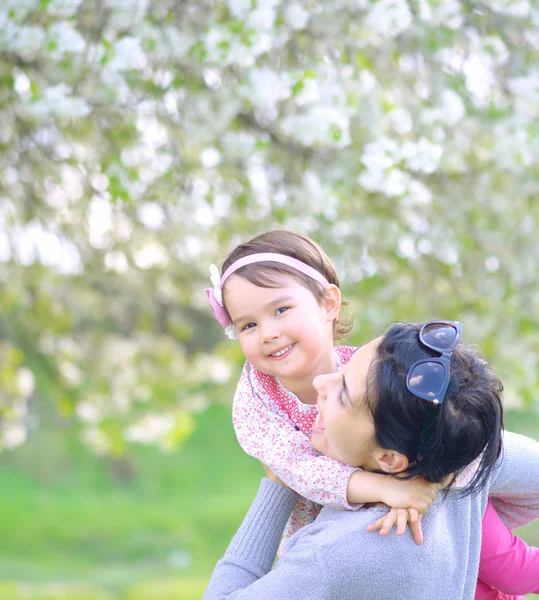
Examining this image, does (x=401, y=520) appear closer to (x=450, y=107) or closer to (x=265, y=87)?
(x=265, y=87)

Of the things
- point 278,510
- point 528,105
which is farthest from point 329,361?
point 528,105

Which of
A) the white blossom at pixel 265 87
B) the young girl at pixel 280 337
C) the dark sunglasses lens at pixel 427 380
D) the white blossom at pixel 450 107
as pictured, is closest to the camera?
the dark sunglasses lens at pixel 427 380

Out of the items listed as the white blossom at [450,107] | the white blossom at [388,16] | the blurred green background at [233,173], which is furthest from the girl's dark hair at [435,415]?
the white blossom at [450,107]

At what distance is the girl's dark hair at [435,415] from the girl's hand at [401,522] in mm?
73

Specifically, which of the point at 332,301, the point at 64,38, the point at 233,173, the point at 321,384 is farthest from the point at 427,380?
the point at 233,173

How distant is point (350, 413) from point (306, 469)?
198 mm

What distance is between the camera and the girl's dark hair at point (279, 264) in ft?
6.18

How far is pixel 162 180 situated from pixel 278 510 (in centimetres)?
223

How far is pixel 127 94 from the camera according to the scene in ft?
10.8

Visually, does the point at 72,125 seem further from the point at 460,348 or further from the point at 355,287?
the point at 460,348

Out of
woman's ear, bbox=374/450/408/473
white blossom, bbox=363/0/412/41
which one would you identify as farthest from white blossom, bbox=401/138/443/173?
woman's ear, bbox=374/450/408/473

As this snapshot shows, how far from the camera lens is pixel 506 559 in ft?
5.66

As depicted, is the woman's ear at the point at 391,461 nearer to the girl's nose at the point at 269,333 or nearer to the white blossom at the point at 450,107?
the girl's nose at the point at 269,333

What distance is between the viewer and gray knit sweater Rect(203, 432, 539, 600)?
1.46 metres
